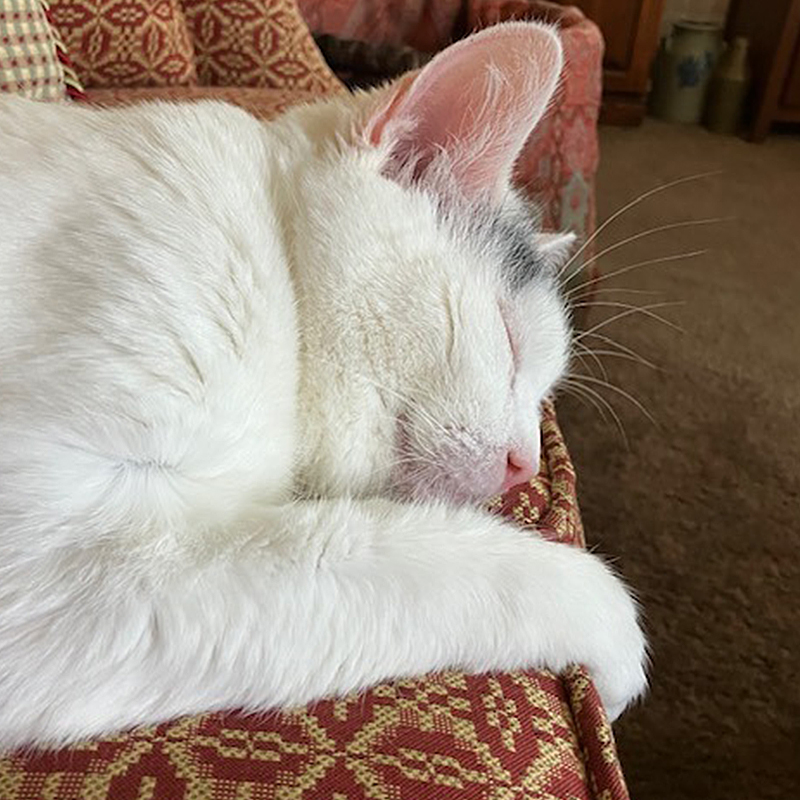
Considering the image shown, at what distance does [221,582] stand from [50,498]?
12 centimetres

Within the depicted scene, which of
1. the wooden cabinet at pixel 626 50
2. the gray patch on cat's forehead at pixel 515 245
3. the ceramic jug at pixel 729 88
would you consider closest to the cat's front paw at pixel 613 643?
the gray patch on cat's forehead at pixel 515 245

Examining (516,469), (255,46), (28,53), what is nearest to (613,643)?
(516,469)

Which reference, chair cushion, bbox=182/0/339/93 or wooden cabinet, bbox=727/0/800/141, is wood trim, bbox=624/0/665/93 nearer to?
wooden cabinet, bbox=727/0/800/141

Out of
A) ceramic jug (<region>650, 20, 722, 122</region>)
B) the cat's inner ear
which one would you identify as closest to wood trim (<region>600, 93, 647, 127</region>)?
ceramic jug (<region>650, 20, 722, 122</region>)

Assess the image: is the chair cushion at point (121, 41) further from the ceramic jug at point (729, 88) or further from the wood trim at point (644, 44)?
the ceramic jug at point (729, 88)

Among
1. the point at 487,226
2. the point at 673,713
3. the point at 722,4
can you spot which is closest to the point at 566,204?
the point at 673,713

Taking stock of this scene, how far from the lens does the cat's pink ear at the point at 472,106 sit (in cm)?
81

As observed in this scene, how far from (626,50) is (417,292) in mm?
3292

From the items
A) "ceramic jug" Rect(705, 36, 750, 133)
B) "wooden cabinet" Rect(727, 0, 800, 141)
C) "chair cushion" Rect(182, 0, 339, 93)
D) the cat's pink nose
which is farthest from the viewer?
"ceramic jug" Rect(705, 36, 750, 133)

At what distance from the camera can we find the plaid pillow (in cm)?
134

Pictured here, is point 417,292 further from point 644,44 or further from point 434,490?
point 644,44

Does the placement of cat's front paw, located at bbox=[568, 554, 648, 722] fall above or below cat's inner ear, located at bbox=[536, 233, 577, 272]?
below

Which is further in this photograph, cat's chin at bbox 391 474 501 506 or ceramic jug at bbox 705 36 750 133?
ceramic jug at bbox 705 36 750 133

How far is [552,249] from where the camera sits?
41.4 inches
